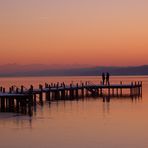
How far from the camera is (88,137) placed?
30625 mm

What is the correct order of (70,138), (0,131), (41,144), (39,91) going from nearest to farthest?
(41,144)
(70,138)
(0,131)
(39,91)

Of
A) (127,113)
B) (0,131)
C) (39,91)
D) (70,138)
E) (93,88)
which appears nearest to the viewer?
(70,138)

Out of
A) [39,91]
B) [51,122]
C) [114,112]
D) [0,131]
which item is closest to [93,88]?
[39,91]

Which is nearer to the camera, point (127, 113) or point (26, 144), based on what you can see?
point (26, 144)

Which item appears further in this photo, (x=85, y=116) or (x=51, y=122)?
(x=85, y=116)

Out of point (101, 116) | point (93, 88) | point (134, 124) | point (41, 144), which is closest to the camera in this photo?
point (41, 144)

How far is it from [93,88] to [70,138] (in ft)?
141

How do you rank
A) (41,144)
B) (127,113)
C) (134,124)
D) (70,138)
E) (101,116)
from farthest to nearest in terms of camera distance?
(127,113) → (101,116) → (134,124) → (70,138) → (41,144)

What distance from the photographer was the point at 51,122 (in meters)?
37.8

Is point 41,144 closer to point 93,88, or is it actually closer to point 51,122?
point 51,122

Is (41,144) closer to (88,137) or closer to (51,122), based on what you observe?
(88,137)

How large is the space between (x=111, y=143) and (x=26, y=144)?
16.7ft

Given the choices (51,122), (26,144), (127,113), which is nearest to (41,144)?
(26,144)

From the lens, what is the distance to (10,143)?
2866 cm
